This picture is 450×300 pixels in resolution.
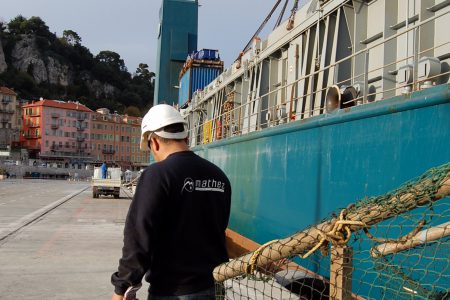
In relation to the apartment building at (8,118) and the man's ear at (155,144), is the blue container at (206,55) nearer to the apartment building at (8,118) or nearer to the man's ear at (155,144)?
the man's ear at (155,144)

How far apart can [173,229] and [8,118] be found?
4819 inches

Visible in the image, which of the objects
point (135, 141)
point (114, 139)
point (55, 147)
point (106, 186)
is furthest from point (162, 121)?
point (135, 141)

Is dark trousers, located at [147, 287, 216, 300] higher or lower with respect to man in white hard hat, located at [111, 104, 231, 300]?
lower

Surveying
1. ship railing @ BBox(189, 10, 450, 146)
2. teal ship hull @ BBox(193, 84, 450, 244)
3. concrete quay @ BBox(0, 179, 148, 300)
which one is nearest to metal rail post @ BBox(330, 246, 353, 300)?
teal ship hull @ BBox(193, 84, 450, 244)

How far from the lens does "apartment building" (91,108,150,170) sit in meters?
119

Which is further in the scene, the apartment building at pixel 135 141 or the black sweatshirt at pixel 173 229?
the apartment building at pixel 135 141

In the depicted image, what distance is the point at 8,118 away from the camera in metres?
114

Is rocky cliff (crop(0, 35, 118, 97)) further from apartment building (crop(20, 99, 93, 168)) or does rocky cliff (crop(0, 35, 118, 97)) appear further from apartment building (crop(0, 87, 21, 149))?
apartment building (crop(20, 99, 93, 168))

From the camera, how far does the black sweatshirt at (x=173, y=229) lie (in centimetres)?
232

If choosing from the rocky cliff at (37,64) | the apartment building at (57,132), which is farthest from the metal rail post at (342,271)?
the rocky cliff at (37,64)

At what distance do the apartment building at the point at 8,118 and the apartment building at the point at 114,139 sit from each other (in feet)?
58.8

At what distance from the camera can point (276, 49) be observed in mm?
10992

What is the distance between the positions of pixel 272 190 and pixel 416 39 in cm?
422

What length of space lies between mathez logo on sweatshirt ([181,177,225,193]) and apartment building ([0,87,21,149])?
386 feet
